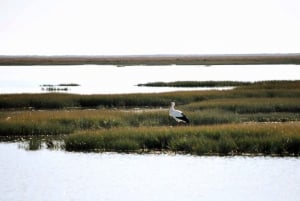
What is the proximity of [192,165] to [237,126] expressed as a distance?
186 inches

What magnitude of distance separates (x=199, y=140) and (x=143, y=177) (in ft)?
15.9

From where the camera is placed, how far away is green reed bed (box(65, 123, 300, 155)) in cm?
2720

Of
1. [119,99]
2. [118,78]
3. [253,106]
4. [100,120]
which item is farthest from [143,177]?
[118,78]

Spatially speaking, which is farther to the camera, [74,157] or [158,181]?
[74,157]

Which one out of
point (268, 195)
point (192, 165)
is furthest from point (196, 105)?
point (268, 195)

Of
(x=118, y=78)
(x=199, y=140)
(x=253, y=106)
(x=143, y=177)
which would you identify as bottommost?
(x=118, y=78)

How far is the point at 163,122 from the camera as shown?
35.8m

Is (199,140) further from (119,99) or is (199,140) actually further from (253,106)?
(119,99)

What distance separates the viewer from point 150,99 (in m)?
48.8

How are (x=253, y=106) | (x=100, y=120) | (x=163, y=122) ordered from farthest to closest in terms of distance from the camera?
(x=253, y=106)
(x=163, y=122)
(x=100, y=120)

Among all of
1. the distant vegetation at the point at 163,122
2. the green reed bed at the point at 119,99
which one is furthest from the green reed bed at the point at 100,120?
the green reed bed at the point at 119,99

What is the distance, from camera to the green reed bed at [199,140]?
27.2 m

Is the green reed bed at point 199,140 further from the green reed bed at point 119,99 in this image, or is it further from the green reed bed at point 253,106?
the green reed bed at point 119,99

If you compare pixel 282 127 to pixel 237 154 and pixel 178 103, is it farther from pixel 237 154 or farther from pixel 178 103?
pixel 178 103
